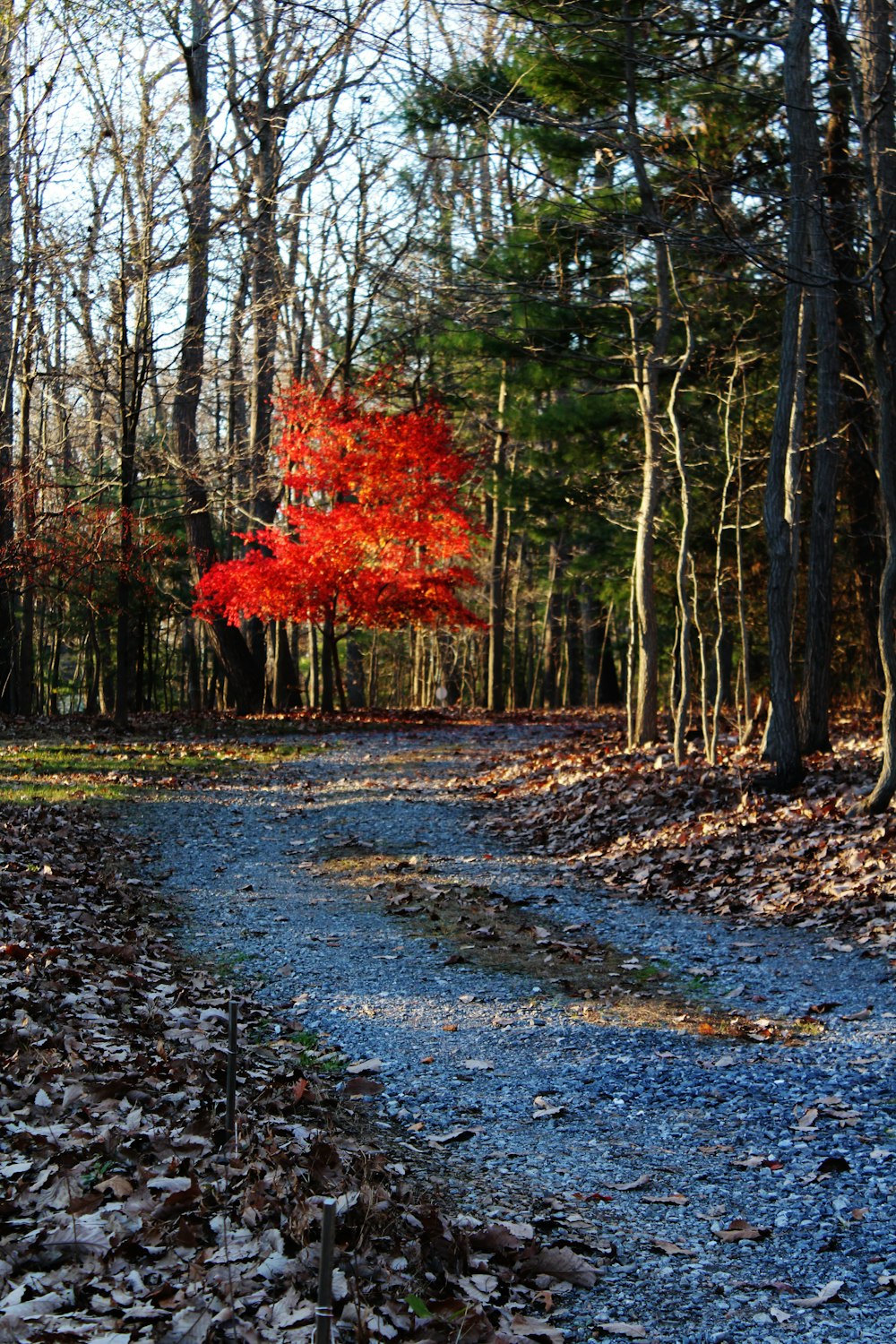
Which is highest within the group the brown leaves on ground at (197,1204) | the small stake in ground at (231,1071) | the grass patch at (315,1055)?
the small stake in ground at (231,1071)

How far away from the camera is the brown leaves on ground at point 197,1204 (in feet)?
9.94

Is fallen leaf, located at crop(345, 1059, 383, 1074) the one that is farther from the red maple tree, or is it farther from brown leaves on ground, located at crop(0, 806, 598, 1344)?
the red maple tree

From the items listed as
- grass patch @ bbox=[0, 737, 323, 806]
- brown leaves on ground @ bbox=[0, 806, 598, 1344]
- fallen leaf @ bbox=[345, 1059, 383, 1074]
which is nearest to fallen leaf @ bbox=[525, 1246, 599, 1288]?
brown leaves on ground @ bbox=[0, 806, 598, 1344]

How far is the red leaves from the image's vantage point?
19.9 m

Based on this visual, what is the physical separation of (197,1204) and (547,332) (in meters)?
14.7

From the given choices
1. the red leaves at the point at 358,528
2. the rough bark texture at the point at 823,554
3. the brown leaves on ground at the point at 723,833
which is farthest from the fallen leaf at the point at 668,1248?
the red leaves at the point at 358,528

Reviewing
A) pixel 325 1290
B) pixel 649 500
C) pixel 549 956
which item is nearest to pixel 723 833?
pixel 549 956

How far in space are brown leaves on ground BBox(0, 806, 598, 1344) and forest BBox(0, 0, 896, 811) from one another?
547 centimetres

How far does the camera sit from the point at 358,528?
65.2 ft

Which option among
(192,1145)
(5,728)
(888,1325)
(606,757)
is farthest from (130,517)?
(888,1325)

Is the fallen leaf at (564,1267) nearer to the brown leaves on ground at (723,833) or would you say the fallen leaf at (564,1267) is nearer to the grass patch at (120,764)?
the brown leaves on ground at (723,833)

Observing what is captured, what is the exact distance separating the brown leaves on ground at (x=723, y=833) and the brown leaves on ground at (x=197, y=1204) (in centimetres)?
414

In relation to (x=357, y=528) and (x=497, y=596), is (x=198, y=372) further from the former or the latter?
(x=497, y=596)

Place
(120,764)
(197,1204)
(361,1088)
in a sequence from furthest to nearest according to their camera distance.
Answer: (120,764) < (361,1088) < (197,1204)
